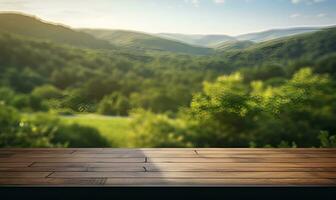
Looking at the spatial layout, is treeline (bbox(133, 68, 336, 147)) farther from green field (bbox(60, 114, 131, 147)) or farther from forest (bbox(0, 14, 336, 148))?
green field (bbox(60, 114, 131, 147))

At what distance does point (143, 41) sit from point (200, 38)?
67cm

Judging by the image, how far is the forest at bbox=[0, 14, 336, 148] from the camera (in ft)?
13.6

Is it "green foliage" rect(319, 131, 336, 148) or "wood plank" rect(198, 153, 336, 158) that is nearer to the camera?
"wood plank" rect(198, 153, 336, 158)

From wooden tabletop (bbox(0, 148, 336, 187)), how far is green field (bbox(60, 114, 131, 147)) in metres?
0.75

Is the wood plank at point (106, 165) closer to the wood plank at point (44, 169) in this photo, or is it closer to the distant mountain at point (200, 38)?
the wood plank at point (44, 169)

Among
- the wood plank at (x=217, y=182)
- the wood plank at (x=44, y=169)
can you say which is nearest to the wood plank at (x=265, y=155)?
the wood plank at (x=217, y=182)

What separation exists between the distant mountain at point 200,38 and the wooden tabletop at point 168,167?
5.07 feet

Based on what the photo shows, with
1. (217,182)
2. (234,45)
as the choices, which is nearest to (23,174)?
(217,182)

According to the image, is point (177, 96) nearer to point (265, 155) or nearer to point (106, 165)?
point (265, 155)

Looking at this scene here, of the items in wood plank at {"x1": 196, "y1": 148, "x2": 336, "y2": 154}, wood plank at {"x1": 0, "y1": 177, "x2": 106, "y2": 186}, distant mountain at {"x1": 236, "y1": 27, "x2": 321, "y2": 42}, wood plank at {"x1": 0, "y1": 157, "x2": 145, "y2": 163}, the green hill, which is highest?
distant mountain at {"x1": 236, "y1": 27, "x2": 321, "y2": 42}

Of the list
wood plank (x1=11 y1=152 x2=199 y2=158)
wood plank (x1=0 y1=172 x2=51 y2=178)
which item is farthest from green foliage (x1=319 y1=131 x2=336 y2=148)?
wood plank (x1=0 y1=172 x2=51 y2=178)

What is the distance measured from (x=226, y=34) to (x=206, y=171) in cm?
232

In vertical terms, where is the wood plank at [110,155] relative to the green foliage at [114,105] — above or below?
below

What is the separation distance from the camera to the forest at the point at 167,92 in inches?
163
